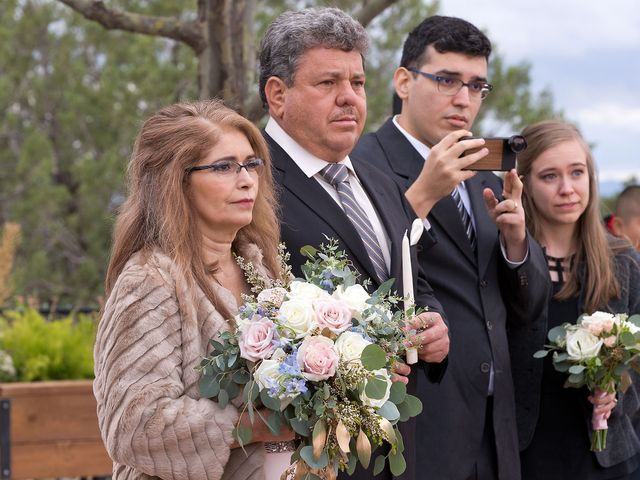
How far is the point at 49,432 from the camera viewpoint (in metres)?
5.97

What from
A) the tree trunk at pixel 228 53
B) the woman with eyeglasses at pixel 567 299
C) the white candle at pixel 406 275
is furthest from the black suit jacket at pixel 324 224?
the tree trunk at pixel 228 53

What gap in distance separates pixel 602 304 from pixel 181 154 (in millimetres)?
2250

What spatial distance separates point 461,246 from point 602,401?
91cm

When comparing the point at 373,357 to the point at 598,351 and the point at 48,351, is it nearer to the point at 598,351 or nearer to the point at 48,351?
the point at 598,351

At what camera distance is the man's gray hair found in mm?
3330

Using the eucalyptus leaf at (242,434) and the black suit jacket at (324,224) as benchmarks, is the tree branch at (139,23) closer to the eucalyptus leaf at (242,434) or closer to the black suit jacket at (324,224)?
the black suit jacket at (324,224)

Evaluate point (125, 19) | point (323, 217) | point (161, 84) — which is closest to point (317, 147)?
point (323, 217)

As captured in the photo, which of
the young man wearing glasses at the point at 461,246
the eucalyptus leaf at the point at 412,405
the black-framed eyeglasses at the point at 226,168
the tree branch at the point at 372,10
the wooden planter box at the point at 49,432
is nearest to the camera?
the eucalyptus leaf at the point at 412,405

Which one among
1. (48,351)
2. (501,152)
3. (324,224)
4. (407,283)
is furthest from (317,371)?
(48,351)

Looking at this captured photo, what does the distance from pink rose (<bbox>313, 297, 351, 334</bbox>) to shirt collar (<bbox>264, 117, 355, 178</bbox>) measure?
810 millimetres

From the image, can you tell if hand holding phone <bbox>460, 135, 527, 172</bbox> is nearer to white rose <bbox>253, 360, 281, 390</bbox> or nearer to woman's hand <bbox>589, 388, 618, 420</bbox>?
woman's hand <bbox>589, 388, 618, 420</bbox>

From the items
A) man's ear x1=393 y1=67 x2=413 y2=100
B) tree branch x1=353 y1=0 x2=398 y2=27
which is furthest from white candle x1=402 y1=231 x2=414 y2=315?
tree branch x1=353 y1=0 x2=398 y2=27

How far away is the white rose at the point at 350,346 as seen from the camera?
8.43ft

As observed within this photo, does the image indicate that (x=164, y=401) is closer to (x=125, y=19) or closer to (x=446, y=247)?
(x=446, y=247)
